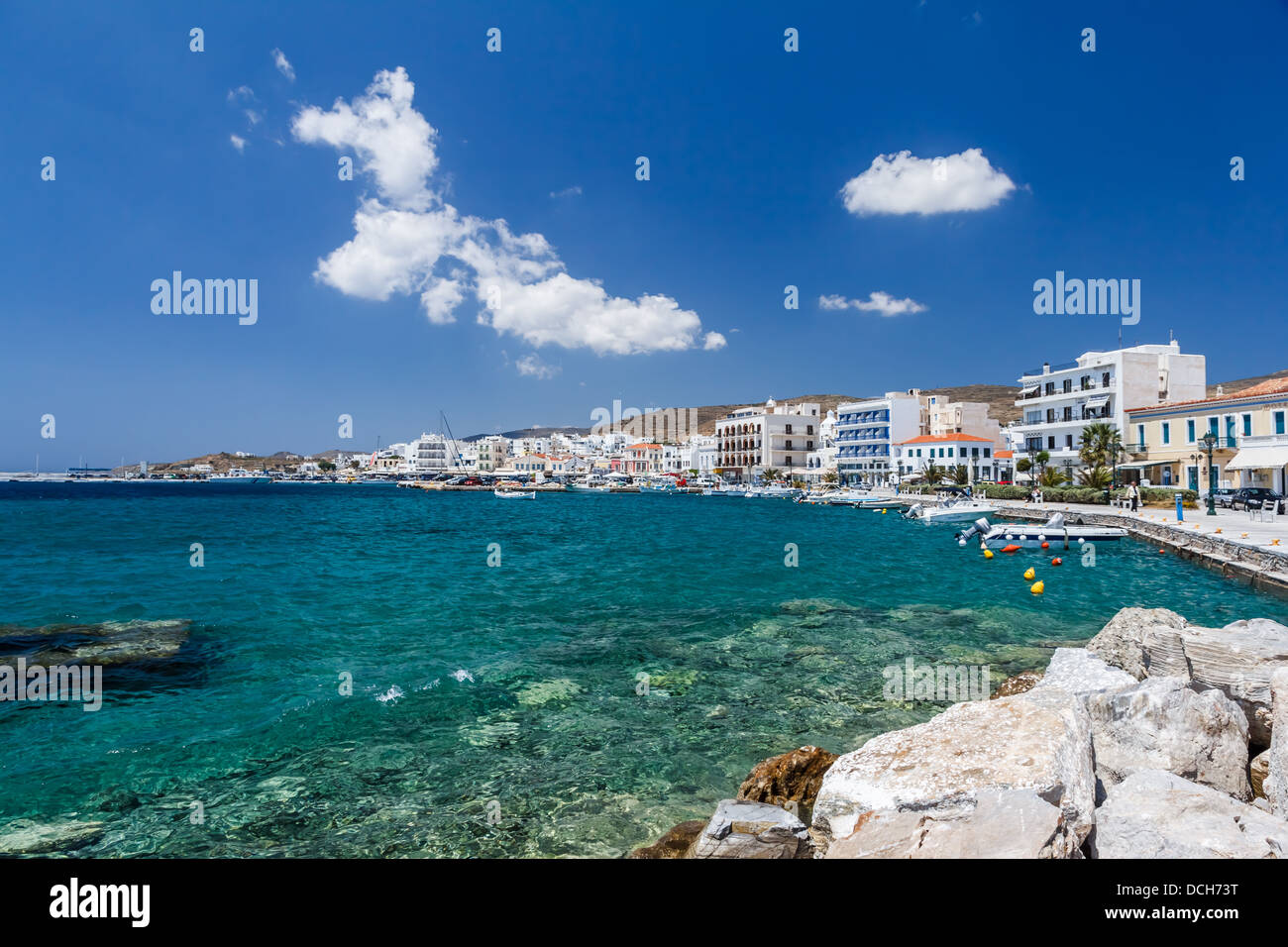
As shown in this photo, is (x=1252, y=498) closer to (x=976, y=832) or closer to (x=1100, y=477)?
(x=1100, y=477)

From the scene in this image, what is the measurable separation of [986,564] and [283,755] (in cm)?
2712

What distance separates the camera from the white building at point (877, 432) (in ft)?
295

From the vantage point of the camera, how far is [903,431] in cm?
9038

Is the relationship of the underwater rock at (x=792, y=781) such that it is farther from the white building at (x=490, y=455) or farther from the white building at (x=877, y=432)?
the white building at (x=490, y=455)

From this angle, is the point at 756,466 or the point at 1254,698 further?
the point at 756,466

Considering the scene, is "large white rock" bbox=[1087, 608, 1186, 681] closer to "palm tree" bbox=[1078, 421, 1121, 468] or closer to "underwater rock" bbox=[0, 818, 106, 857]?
"underwater rock" bbox=[0, 818, 106, 857]

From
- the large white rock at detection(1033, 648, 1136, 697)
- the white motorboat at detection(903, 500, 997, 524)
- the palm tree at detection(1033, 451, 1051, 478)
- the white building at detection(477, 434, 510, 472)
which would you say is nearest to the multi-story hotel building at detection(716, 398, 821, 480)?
the palm tree at detection(1033, 451, 1051, 478)

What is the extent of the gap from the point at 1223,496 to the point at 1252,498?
370cm

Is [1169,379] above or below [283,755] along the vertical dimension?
above

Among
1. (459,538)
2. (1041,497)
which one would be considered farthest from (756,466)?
→ (459,538)

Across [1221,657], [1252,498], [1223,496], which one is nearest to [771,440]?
[1223,496]
